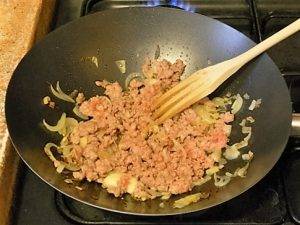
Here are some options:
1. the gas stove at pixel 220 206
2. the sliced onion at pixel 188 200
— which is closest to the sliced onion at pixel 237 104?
the gas stove at pixel 220 206

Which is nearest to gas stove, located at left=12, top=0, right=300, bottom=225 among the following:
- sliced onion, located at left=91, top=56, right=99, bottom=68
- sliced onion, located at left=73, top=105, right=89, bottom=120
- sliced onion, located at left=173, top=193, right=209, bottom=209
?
sliced onion, located at left=173, top=193, right=209, bottom=209

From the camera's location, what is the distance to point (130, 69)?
1.09 m

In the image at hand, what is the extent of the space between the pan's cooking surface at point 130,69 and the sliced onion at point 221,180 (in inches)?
1.1

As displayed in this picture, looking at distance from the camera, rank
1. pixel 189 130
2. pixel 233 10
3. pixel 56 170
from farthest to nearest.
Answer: pixel 233 10 → pixel 189 130 → pixel 56 170

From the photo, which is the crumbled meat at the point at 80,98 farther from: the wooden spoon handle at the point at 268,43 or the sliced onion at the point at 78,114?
the wooden spoon handle at the point at 268,43

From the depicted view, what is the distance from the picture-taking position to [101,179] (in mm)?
880

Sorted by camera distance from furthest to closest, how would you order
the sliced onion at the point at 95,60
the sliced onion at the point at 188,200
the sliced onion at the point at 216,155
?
the sliced onion at the point at 95,60 → the sliced onion at the point at 216,155 → the sliced onion at the point at 188,200

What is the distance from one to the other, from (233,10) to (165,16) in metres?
0.23

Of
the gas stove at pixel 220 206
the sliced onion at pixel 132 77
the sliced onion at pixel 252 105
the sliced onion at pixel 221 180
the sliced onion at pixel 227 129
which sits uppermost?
the sliced onion at pixel 132 77

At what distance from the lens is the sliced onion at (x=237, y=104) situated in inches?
40.1

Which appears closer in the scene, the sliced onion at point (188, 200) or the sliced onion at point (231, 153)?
the sliced onion at point (188, 200)

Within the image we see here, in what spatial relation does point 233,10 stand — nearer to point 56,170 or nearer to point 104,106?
point 104,106

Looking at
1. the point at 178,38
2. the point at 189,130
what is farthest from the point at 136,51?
the point at 189,130

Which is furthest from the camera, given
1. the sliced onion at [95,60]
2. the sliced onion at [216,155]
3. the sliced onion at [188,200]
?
the sliced onion at [95,60]
